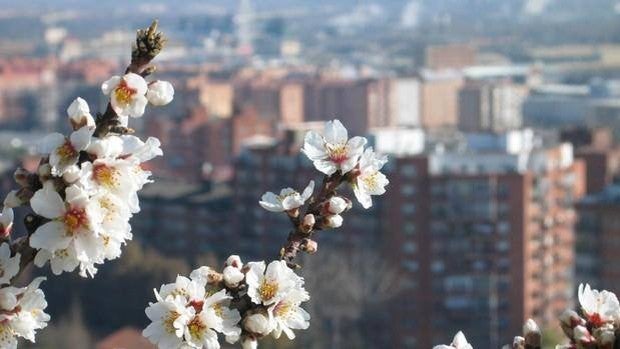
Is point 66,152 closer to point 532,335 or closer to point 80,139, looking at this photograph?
point 80,139

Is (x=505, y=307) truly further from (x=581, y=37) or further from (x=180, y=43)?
(x=180, y=43)

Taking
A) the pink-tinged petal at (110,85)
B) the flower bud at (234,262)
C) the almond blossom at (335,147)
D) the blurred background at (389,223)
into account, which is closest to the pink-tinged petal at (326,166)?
the almond blossom at (335,147)

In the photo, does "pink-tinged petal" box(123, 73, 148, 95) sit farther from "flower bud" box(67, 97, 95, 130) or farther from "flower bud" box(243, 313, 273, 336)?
"flower bud" box(243, 313, 273, 336)

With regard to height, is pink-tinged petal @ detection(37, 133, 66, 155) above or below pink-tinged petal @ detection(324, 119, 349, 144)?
above

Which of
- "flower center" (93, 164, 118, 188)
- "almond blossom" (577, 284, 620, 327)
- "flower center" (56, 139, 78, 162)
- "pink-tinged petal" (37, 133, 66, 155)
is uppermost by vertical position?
"pink-tinged petal" (37, 133, 66, 155)

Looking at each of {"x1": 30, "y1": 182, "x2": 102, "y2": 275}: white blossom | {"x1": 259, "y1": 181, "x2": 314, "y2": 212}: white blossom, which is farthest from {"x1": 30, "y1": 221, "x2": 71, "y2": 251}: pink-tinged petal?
{"x1": 259, "y1": 181, "x2": 314, "y2": 212}: white blossom

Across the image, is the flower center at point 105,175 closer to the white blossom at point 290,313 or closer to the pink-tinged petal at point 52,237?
the pink-tinged petal at point 52,237
